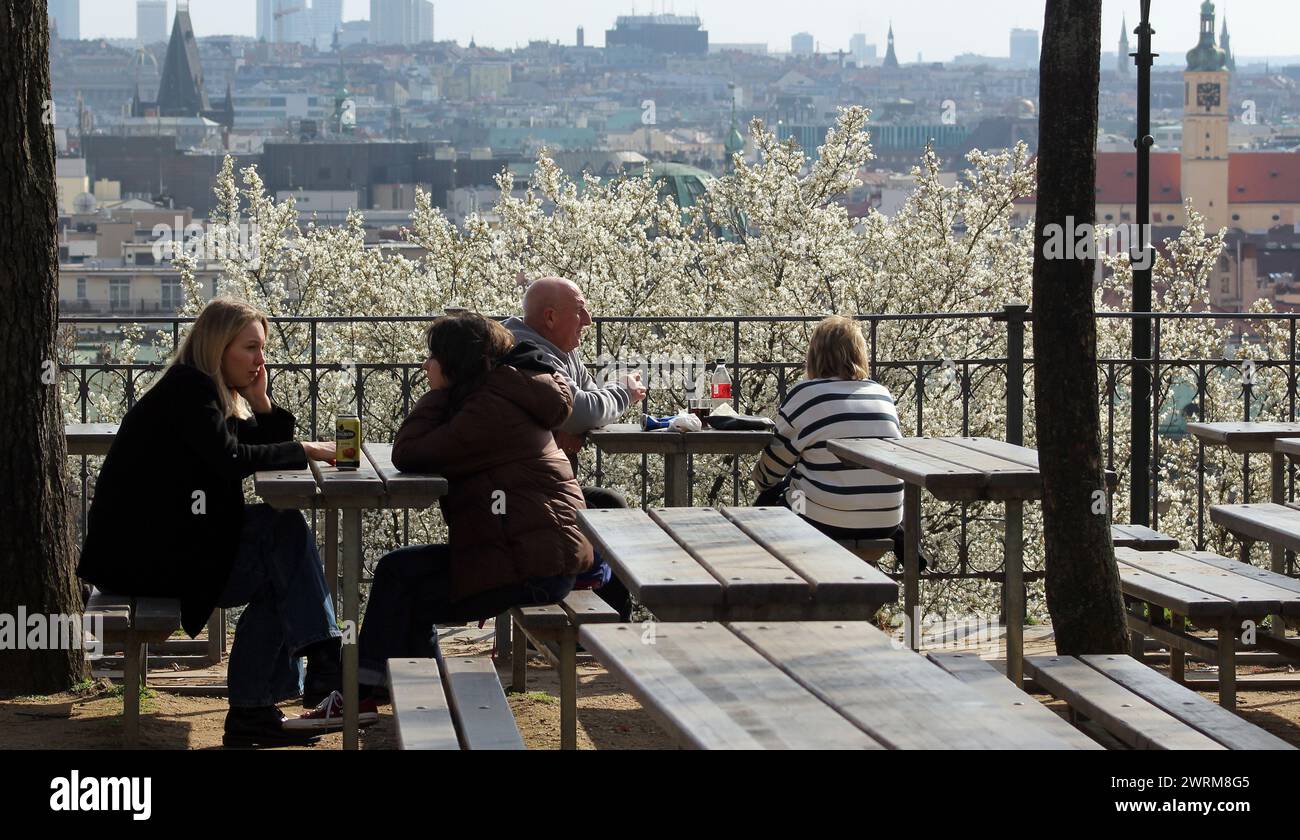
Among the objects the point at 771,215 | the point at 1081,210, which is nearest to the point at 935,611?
the point at 771,215

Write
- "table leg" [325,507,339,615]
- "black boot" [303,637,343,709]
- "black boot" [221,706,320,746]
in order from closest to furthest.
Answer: "black boot" [221,706,320,746] < "black boot" [303,637,343,709] < "table leg" [325,507,339,615]

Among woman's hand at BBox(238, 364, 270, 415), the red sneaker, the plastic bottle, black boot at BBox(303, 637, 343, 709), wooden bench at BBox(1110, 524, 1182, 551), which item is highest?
woman's hand at BBox(238, 364, 270, 415)

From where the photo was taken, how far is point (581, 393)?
555cm

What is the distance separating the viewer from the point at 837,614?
3.55 m

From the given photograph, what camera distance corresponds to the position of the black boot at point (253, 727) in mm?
4734

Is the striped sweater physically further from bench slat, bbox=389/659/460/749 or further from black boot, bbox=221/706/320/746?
black boot, bbox=221/706/320/746

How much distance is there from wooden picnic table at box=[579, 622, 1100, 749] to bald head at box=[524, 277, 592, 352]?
8.22 feet

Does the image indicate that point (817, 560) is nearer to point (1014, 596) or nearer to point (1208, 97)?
point (1014, 596)

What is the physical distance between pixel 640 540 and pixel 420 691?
62 centimetres

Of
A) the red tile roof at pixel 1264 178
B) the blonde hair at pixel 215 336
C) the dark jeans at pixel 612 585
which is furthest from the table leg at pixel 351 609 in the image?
the red tile roof at pixel 1264 178

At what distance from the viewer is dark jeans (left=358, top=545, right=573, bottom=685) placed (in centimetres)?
468

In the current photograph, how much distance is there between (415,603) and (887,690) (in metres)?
2.22

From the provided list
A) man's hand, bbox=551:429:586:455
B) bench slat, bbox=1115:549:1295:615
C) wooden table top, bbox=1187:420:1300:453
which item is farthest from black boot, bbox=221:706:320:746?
wooden table top, bbox=1187:420:1300:453

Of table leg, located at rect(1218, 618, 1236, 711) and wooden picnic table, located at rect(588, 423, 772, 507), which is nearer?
table leg, located at rect(1218, 618, 1236, 711)
